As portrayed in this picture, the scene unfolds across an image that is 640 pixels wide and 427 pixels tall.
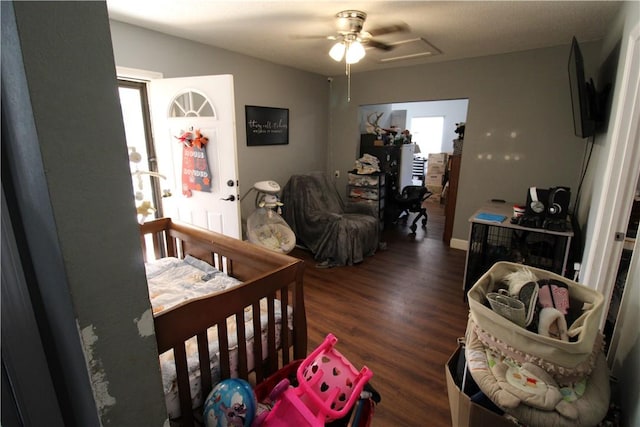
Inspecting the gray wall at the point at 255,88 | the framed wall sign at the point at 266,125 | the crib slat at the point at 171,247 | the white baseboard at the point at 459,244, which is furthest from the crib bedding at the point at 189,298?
the white baseboard at the point at 459,244

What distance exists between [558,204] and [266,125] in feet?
10.3

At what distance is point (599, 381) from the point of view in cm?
98

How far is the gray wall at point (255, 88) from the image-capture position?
2.63 metres

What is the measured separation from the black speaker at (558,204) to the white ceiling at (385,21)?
1.33m

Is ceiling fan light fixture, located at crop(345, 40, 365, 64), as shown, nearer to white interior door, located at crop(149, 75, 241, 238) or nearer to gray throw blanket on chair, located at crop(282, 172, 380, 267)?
white interior door, located at crop(149, 75, 241, 238)

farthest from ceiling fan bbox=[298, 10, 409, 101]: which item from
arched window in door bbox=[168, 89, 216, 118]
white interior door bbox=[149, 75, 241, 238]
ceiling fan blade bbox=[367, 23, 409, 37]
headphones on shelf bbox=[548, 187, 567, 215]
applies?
headphones on shelf bbox=[548, 187, 567, 215]

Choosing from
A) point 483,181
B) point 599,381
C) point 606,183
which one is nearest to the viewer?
point 599,381

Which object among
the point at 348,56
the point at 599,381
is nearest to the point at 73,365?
the point at 599,381

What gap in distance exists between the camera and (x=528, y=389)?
93cm

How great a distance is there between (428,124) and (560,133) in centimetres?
496

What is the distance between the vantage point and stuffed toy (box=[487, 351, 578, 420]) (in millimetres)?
907

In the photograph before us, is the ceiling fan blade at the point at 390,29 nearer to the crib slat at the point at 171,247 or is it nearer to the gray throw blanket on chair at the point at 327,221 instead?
the gray throw blanket on chair at the point at 327,221

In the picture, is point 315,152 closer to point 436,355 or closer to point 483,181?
point 483,181

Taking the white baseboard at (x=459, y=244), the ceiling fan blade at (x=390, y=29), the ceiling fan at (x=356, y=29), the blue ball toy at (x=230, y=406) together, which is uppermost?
the ceiling fan blade at (x=390, y=29)
